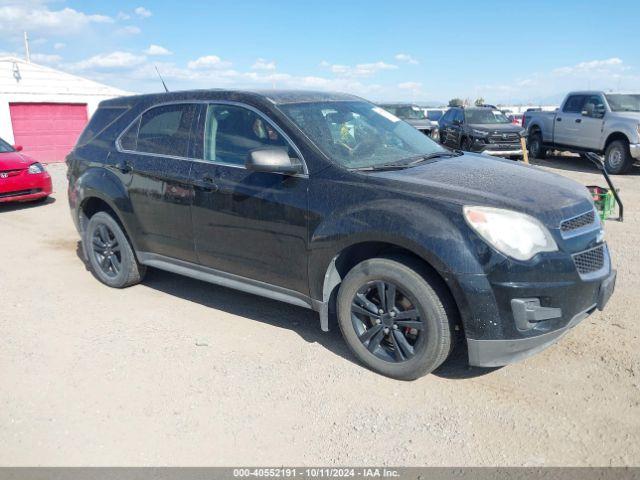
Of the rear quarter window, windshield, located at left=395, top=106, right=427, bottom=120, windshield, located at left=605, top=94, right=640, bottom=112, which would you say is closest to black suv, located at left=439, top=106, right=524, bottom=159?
windshield, located at left=605, top=94, right=640, bottom=112

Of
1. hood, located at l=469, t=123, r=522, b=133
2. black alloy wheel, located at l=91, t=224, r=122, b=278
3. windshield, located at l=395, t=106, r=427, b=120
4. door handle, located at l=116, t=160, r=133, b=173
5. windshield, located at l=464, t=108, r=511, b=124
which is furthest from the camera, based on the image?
windshield, located at l=395, t=106, r=427, b=120

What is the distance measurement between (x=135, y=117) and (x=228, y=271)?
1.83m

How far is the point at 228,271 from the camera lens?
441cm

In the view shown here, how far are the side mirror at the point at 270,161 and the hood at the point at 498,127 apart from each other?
13.3m

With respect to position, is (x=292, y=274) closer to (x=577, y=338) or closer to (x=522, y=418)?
(x=522, y=418)

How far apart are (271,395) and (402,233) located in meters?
1.31

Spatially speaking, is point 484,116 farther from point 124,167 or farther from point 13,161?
point 124,167

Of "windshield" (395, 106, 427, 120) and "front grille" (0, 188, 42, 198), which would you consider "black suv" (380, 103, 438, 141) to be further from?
"front grille" (0, 188, 42, 198)

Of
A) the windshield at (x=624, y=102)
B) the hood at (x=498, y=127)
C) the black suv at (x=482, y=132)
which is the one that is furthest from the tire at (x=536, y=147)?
the windshield at (x=624, y=102)

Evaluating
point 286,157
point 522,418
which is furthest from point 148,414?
point 522,418

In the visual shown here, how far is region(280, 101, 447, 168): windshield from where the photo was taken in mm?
3994

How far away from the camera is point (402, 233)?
3371 millimetres

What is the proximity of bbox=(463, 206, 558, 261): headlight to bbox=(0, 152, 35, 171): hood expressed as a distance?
30.2 ft

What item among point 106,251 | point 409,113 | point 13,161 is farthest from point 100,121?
point 409,113
